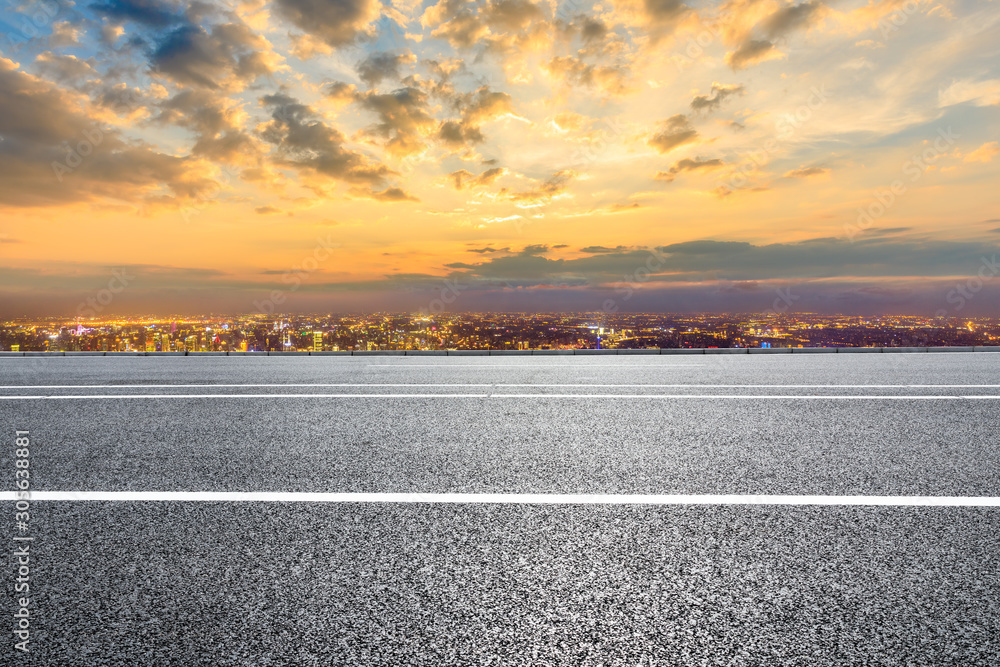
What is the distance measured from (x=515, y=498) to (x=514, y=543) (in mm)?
815

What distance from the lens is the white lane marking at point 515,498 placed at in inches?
152

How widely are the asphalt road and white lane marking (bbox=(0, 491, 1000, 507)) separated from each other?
0.33 ft

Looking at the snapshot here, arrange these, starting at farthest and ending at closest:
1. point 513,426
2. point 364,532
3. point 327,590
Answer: point 513,426 → point 364,532 → point 327,590

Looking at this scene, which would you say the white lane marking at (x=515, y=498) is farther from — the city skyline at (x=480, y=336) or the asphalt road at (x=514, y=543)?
the city skyline at (x=480, y=336)

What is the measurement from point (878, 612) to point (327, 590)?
2.50 m

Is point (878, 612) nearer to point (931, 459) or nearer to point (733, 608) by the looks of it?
point (733, 608)

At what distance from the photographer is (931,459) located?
494 centimetres

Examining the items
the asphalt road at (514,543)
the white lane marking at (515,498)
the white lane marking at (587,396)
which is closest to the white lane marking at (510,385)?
the white lane marking at (587,396)

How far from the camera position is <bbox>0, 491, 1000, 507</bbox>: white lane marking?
3.86m

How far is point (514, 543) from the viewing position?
3.19m

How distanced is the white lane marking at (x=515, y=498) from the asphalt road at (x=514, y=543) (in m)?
0.10

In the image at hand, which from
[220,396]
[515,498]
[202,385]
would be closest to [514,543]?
[515,498]

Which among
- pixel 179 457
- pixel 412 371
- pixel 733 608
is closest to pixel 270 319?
pixel 412 371

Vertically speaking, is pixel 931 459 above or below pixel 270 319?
below
